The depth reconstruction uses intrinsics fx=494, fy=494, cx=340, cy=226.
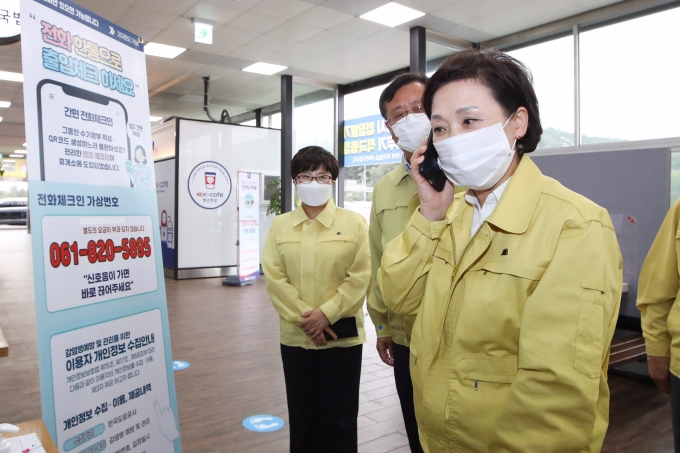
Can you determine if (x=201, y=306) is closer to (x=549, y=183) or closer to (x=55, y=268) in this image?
(x=55, y=268)

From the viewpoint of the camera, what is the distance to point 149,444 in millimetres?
2139

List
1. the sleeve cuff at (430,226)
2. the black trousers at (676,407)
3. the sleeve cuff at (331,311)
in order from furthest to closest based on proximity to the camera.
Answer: the sleeve cuff at (331,311) → the black trousers at (676,407) → the sleeve cuff at (430,226)

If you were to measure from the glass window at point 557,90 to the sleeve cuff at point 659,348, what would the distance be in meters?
5.06

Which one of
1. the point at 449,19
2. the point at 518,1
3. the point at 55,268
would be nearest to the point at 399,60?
the point at 449,19

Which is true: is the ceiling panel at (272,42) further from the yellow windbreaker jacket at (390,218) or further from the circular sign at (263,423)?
the yellow windbreaker jacket at (390,218)

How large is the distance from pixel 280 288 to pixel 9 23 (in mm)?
2354

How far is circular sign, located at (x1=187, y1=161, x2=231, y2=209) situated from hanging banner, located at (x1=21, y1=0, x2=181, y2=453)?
293 inches

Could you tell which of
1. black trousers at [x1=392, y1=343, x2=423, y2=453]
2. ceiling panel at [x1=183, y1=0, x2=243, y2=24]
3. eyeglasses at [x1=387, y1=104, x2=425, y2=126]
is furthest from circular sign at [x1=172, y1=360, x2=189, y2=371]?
ceiling panel at [x1=183, y1=0, x2=243, y2=24]

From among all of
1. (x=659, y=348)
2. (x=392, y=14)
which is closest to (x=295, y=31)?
(x=392, y=14)

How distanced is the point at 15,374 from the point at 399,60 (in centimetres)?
710

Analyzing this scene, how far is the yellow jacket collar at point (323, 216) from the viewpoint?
2385mm

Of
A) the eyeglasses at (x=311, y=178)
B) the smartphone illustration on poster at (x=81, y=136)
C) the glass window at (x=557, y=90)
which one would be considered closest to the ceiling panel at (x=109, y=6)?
the smartphone illustration on poster at (x=81, y=136)

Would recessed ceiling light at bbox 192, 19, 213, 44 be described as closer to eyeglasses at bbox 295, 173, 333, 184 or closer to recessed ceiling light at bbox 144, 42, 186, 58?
recessed ceiling light at bbox 144, 42, 186, 58

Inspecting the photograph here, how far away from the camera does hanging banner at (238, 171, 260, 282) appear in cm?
896
